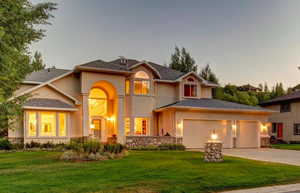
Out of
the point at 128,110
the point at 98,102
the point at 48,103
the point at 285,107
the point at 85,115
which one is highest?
the point at 98,102

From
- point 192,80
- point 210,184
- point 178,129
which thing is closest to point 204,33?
point 192,80

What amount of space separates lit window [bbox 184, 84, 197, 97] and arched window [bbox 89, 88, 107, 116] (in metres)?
7.12

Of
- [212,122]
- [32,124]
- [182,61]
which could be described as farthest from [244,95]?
[32,124]

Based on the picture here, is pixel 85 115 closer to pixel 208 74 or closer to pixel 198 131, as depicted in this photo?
pixel 198 131

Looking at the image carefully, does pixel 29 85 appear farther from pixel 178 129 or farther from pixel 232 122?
pixel 232 122

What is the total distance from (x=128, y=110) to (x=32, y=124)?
23.8ft

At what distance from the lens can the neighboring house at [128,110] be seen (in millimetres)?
19000

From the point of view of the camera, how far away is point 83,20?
24875mm

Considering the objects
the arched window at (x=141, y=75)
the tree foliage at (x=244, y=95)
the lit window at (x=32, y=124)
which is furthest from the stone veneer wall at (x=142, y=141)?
the tree foliage at (x=244, y=95)

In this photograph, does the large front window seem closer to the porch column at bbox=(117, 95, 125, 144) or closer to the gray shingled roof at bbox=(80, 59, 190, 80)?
the porch column at bbox=(117, 95, 125, 144)

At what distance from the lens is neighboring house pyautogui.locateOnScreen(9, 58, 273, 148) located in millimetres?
19000

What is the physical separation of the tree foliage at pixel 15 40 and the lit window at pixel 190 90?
18.0 metres

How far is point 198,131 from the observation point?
69.8ft

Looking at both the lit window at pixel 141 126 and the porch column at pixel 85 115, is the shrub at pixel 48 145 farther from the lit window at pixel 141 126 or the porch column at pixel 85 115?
the lit window at pixel 141 126
